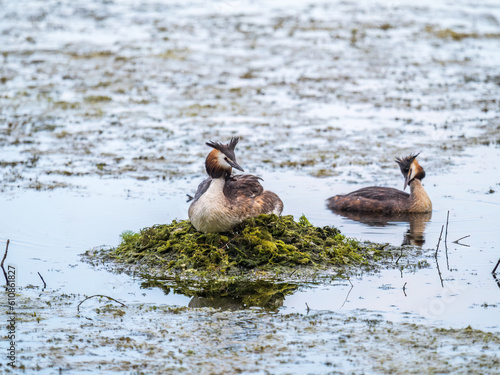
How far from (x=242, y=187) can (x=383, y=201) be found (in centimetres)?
352

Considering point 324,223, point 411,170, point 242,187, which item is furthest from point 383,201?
point 242,187

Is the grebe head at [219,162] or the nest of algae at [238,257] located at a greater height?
the grebe head at [219,162]

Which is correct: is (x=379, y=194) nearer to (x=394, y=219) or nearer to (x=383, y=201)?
(x=383, y=201)

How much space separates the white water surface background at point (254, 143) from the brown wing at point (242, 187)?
5.80 feet

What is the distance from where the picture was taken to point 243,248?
1074 cm

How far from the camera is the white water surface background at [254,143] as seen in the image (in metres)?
8.55

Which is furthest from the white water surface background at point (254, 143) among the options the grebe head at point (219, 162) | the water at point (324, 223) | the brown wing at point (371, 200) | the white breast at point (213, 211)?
the grebe head at point (219, 162)

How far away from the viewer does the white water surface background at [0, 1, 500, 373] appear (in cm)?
855

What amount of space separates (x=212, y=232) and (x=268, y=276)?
3.24ft

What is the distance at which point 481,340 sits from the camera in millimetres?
8164

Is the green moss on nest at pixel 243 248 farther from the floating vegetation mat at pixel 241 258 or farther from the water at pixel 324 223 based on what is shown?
the water at pixel 324 223

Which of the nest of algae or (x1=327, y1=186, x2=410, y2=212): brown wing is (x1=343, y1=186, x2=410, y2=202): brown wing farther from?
the nest of algae

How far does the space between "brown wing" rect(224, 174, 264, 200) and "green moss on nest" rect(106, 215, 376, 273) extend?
431mm

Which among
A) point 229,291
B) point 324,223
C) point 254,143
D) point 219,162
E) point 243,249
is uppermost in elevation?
point 254,143
